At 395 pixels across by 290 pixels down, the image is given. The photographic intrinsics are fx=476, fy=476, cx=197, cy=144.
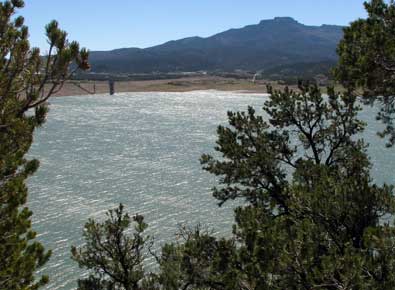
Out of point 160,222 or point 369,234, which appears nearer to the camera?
point 369,234

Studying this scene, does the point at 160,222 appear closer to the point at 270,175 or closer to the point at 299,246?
the point at 270,175

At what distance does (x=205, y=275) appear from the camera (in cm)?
1548

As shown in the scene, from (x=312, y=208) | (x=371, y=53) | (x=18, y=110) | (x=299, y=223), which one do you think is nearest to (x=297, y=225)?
(x=299, y=223)

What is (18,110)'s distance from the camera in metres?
10.7

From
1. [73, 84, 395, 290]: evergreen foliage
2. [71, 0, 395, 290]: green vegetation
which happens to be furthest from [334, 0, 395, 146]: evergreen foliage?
[73, 84, 395, 290]: evergreen foliage

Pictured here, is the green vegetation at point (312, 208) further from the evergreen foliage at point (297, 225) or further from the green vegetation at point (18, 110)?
the green vegetation at point (18, 110)

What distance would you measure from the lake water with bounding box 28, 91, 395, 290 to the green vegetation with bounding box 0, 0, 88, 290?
22.6 meters

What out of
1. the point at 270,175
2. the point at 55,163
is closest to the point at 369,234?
the point at 270,175

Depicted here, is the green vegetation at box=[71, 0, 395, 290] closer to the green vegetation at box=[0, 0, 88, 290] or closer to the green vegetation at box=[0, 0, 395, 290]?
the green vegetation at box=[0, 0, 395, 290]

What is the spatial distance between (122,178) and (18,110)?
52.4 meters

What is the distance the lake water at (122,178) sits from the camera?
43.7 meters

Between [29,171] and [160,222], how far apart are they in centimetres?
3362

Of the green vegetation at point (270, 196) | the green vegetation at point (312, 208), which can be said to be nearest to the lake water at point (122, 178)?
the green vegetation at point (270, 196)

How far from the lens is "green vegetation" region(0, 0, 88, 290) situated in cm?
976
